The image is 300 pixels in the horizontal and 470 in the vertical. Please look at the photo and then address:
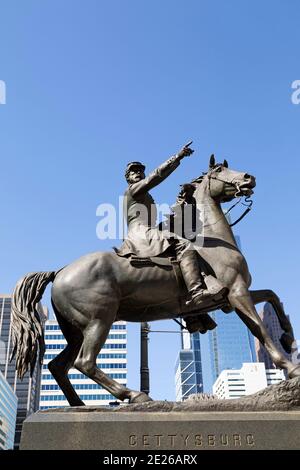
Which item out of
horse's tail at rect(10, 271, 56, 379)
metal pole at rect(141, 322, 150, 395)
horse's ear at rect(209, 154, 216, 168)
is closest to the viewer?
horse's tail at rect(10, 271, 56, 379)

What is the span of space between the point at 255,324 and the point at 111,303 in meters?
2.23

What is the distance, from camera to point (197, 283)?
7.37m

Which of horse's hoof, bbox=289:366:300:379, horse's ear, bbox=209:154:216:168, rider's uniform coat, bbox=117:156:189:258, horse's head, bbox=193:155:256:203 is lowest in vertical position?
horse's hoof, bbox=289:366:300:379

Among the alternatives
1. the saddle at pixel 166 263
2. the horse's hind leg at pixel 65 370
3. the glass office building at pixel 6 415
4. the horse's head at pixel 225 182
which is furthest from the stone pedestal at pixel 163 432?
the glass office building at pixel 6 415

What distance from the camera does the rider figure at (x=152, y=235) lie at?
24.4 ft

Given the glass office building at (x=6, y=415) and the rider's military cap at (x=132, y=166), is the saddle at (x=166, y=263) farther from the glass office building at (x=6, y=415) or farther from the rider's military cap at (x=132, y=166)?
the glass office building at (x=6, y=415)

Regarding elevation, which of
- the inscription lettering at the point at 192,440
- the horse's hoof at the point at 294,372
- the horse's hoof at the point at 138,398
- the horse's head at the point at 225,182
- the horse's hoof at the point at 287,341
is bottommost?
the inscription lettering at the point at 192,440

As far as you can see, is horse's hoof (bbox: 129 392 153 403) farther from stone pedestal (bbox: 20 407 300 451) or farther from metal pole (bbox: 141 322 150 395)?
metal pole (bbox: 141 322 150 395)

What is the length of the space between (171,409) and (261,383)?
4518 inches

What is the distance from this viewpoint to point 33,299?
7.65 meters

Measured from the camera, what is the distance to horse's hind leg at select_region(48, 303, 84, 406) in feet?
24.9

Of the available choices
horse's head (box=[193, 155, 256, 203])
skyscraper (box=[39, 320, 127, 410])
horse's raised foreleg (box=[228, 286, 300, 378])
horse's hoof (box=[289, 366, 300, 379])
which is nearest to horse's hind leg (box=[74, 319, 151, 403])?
horse's raised foreleg (box=[228, 286, 300, 378])

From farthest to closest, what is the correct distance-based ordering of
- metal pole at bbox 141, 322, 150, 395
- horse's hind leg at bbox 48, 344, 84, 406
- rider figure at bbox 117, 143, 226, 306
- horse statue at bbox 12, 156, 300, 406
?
metal pole at bbox 141, 322, 150, 395 → horse's hind leg at bbox 48, 344, 84, 406 → rider figure at bbox 117, 143, 226, 306 → horse statue at bbox 12, 156, 300, 406

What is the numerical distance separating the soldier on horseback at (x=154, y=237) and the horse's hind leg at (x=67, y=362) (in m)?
1.51
